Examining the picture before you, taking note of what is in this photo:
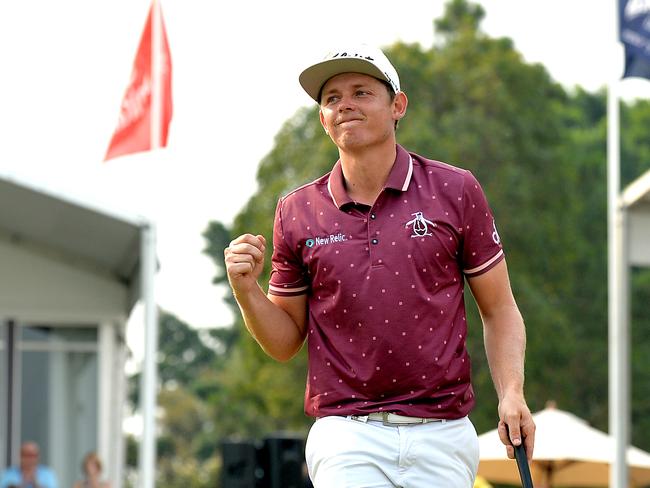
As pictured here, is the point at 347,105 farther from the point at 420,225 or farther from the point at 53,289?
the point at 53,289

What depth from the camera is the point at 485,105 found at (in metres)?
35.9

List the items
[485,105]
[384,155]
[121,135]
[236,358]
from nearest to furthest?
[384,155], [121,135], [485,105], [236,358]

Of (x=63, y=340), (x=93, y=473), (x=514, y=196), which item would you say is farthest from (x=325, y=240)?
(x=514, y=196)

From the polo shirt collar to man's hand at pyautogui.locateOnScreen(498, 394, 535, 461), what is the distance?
2.22 ft

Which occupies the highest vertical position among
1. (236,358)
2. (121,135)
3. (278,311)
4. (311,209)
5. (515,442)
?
(236,358)

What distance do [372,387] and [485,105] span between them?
3200cm

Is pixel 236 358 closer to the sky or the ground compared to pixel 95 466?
closer to the sky

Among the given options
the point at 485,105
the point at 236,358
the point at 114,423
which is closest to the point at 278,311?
the point at 114,423

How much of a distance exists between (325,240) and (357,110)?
37 centimetres

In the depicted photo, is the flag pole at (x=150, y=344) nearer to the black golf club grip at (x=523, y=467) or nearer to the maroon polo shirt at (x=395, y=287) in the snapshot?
the maroon polo shirt at (x=395, y=287)

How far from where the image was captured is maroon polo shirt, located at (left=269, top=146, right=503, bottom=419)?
4312mm

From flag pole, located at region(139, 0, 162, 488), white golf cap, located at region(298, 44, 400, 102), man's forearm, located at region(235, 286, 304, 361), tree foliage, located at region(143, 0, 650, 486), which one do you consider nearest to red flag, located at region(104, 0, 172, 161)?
flag pole, located at region(139, 0, 162, 488)

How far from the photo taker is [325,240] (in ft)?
14.5

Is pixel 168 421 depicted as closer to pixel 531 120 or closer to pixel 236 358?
pixel 236 358
